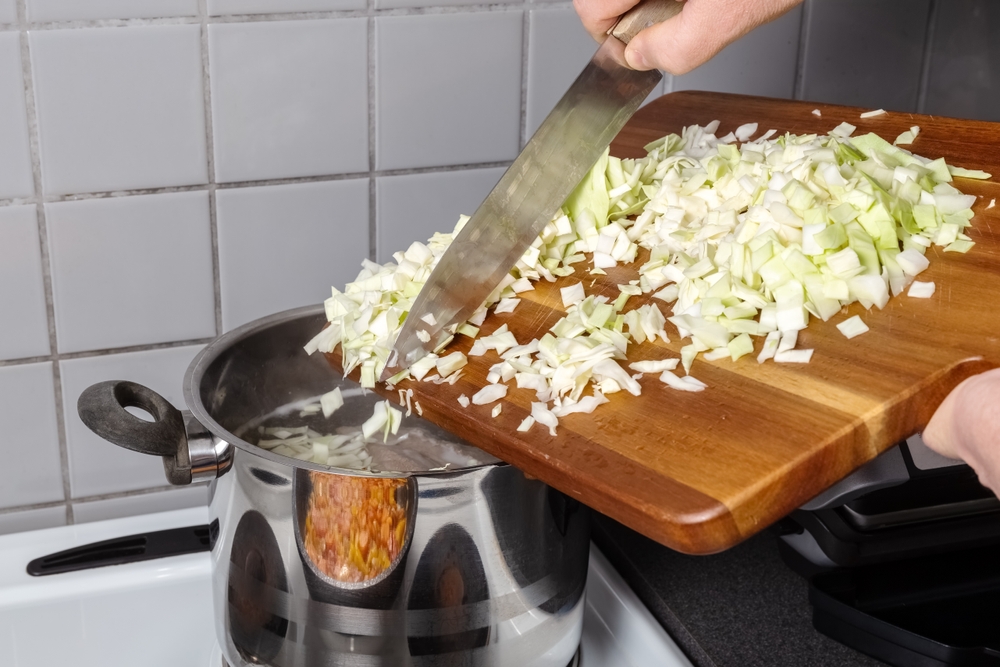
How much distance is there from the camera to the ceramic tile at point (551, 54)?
38.1 inches

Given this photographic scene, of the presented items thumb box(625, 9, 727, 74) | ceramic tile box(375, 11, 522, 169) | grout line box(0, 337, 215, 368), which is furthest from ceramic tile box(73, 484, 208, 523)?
thumb box(625, 9, 727, 74)

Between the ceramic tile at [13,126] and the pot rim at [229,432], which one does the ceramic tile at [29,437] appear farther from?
the pot rim at [229,432]

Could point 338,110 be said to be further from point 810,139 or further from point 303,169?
point 810,139

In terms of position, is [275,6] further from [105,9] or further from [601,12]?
[601,12]

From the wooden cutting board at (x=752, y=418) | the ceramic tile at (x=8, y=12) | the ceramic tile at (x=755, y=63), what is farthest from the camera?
the ceramic tile at (x=755, y=63)

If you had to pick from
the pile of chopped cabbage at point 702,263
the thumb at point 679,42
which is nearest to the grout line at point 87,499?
the pile of chopped cabbage at point 702,263

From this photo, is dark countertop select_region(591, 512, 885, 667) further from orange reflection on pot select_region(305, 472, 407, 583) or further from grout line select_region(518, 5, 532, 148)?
grout line select_region(518, 5, 532, 148)

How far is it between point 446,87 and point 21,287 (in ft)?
1.50

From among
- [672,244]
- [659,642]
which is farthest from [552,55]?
[659,642]

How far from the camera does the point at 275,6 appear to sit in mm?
871

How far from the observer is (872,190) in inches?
25.5

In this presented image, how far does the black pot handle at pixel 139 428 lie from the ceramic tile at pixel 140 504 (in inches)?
13.9

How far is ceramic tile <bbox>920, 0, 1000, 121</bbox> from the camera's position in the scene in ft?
3.55

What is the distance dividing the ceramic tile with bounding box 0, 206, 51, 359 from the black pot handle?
11.4 inches
